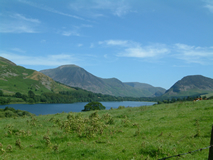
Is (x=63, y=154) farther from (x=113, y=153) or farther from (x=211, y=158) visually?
(x=211, y=158)

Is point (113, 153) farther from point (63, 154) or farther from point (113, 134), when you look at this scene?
point (113, 134)

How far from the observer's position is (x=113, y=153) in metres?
9.98

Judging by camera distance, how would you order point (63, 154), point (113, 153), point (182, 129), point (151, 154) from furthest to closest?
point (182, 129), point (63, 154), point (113, 153), point (151, 154)

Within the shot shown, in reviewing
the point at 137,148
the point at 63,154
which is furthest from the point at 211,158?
the point at 63,154

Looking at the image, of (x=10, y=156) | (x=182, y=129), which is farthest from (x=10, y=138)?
(x=182, y=129)

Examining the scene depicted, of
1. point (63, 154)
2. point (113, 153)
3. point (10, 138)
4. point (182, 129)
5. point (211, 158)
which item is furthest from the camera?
point (10, 138)

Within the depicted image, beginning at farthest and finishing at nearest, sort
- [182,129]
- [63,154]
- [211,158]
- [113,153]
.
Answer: [182,129]
[63,154]
[113,153]
[211,158]

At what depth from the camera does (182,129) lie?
14359mm

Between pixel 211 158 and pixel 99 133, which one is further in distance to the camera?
pixel 99 133

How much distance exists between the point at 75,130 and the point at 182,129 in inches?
381

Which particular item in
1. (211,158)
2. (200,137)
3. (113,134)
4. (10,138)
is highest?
(211,158)

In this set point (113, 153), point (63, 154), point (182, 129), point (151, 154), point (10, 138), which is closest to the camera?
point (151, 154)

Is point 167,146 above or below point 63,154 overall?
above

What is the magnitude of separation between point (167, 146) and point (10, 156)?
9902 millimetres
